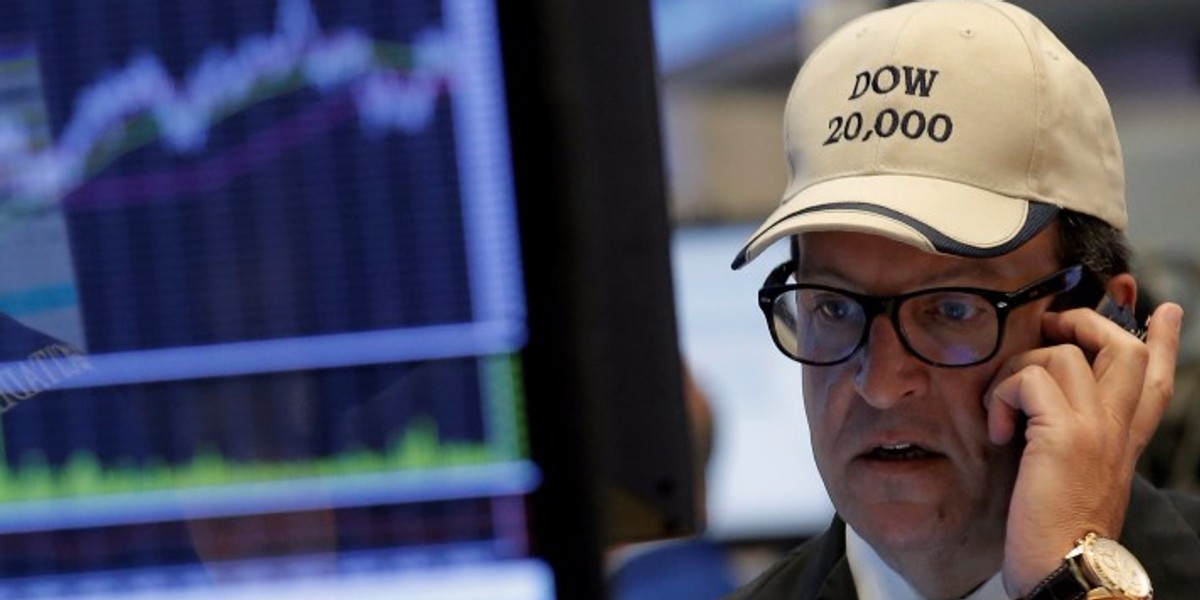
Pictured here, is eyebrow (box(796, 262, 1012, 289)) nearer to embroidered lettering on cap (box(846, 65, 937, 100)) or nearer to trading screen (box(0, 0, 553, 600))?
embroidered lettering on cap (box(846, 65, 937, 100))

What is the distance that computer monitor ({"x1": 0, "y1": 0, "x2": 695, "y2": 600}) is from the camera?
76 centimetres

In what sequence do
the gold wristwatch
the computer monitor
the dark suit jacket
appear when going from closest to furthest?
1. the computer monitor
2. the gold wristwatch
3. the dark suit jacket

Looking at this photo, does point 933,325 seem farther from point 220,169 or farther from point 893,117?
point 220,169

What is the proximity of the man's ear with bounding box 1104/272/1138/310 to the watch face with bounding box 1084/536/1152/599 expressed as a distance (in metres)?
0.20

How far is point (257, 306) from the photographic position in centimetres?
76

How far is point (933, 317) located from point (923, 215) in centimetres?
7

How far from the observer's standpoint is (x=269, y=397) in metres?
0.78

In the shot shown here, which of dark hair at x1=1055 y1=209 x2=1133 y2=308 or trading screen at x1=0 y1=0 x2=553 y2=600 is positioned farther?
dark hair at x1=1055 y1=209 x2=1133 y2=308

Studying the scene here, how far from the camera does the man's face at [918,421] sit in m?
1.24

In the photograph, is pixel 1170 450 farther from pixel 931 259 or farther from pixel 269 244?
pixel 269 244

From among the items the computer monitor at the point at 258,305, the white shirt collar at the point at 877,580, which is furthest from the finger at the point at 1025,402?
the computer monitor at the point at 258,305

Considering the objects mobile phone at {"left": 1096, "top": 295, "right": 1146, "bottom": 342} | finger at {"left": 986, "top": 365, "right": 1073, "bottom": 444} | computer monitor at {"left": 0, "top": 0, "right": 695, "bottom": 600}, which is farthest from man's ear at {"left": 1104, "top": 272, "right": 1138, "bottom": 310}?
computer monitor at {"left": 0, "top": 0, "right": 695, "bottom": 600}

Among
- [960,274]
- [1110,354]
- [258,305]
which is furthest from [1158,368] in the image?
[258,305]

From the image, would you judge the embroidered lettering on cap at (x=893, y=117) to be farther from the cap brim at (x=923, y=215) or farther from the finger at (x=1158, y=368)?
the finger at (x=1158, y=368)
